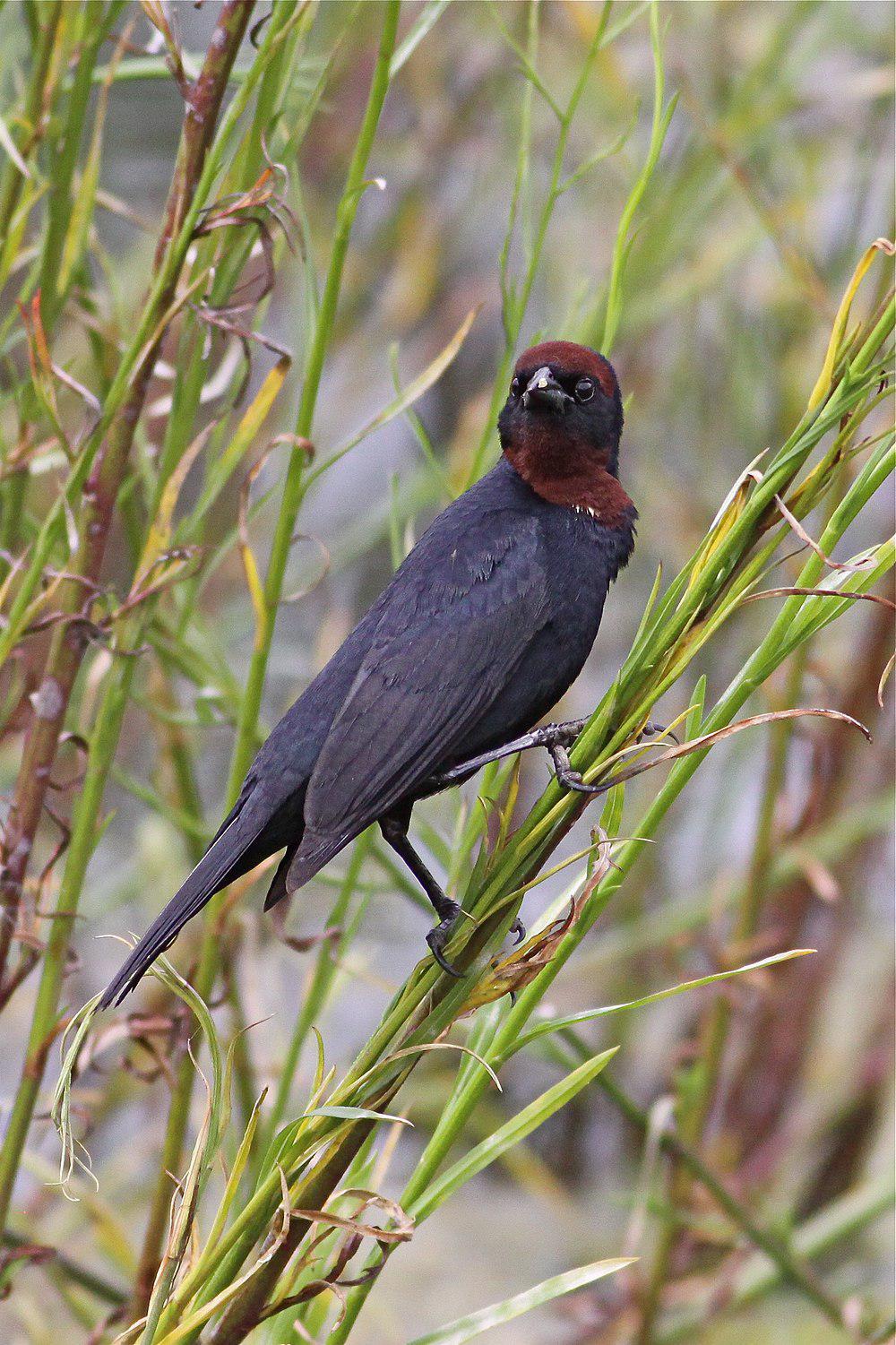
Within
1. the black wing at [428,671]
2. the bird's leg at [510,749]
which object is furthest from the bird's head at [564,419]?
the bird's leg at [510,749]

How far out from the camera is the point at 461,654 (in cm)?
198

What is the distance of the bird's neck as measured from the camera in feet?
7.25

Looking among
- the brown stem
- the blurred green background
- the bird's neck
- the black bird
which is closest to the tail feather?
the black bird

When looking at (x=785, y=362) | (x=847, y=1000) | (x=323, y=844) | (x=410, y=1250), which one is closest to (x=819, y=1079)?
(x=847, y=1000)

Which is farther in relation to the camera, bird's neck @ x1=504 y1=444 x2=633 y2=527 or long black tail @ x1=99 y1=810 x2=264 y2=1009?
bird's neck @ x1=504 y1=444 x2=633 y2=527

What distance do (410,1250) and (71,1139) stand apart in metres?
3.16

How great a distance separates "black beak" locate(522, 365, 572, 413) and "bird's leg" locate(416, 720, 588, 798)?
1.77 feet

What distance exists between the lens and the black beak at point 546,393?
2188 millimetres

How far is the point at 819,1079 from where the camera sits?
3.97 m

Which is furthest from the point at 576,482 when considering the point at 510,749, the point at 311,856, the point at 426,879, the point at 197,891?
the point at 197,891

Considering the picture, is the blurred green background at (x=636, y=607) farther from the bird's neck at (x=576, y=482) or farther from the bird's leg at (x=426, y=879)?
the bird's leg at (x=426, y=879)

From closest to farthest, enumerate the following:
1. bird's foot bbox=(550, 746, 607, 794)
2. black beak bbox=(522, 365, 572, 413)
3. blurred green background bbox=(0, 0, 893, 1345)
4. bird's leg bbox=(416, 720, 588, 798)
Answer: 1. bird's foot bbox=(550, 746, 607, 794)
2. bird's leg bbox=(416, 720, 588, 798)
3. black beak bbox=(522, 365, 572, 413)
4. blurred green background bbox=(0, 0, 893, 1345)

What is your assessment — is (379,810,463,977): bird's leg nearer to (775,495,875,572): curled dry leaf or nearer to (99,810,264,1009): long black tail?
(99,810,264,1009): long black tail

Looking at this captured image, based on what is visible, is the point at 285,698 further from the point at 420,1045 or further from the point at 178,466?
the point at 420,1045
